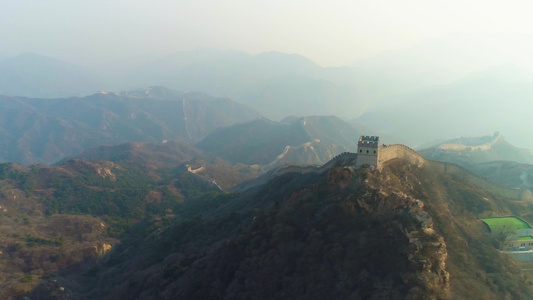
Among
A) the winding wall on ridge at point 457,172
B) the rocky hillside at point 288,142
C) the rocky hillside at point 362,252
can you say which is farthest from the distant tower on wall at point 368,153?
the rocky hillside at point 288,142

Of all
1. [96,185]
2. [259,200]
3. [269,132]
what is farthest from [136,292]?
[269,132]

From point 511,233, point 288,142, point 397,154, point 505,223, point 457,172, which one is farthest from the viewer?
point 288,142

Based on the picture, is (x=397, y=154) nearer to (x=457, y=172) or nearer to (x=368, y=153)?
(x=368, y=153)

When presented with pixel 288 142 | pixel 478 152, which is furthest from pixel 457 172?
pixel 288 142

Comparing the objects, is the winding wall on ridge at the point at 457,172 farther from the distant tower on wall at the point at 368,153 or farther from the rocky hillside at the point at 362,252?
the distant tower on wall at the point at 368,153

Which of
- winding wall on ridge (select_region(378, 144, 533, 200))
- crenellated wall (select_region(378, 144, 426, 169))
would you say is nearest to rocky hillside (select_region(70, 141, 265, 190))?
winding wall on ridge (select_region(378, 144, 533, 200))
